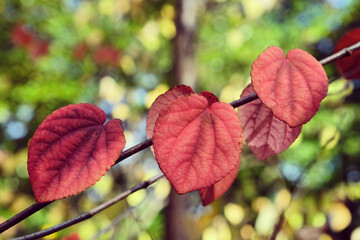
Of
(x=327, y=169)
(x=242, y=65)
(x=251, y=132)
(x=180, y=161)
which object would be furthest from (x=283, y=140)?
(x=327, y=169)

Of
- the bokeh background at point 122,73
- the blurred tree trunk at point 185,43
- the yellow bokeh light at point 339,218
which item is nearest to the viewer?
the yellow bokeh light at point 339,218

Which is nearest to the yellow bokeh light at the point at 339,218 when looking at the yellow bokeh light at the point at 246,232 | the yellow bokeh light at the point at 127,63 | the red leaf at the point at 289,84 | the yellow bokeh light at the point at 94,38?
the yellow bokeh light at the point at 246,232

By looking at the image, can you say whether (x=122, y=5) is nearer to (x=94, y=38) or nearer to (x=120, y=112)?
(x=94, y=38)

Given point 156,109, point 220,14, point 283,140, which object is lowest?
point 283,140

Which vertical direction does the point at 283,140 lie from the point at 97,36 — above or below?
below

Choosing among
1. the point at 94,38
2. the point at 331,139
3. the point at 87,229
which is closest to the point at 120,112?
the point at 94,38

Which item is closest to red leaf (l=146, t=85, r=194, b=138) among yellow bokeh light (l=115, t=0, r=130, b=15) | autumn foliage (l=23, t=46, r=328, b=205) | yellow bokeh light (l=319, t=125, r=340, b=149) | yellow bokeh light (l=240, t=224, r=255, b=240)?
autumn foliage (l=23, t=46, r=328, b=205)

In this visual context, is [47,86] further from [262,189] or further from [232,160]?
[232,160]

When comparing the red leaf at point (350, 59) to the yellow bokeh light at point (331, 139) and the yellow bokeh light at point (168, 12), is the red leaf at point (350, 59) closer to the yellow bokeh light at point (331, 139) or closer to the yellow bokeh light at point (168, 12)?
the yellow bokeh light at point (331, 139)
